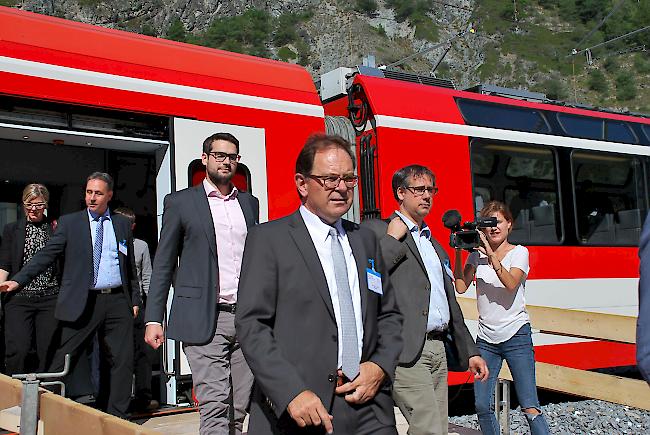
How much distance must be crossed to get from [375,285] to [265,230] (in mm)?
465

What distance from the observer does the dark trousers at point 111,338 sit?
16.2 ft

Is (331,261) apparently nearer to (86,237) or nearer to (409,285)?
(409,285)

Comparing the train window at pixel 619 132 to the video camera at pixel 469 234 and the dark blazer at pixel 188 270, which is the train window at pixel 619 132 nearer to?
the video camera at pixel 469 234

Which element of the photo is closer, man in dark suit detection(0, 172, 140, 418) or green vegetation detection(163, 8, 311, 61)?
man in dark suit detection(0, 172, 140, 418)

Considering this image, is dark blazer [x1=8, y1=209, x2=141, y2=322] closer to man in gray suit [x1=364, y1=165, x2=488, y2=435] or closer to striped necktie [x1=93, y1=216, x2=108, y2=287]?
striped necktie [x1=93, y1=216, x2=108, y2=287]

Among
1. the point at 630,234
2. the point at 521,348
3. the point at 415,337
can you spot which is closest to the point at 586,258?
the point at 630,234

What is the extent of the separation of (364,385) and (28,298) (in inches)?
153

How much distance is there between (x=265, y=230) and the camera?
2.55 metres

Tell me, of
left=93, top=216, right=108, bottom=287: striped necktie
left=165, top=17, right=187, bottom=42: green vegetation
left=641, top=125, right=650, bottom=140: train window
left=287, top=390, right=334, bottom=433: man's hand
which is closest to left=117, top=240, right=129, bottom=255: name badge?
left=93, top=216, right=108, bottom=287: striped necktie

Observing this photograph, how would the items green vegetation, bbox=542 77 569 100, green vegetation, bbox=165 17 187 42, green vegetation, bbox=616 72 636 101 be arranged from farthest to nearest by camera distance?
green vegetation, bbox=542 77 569 100, green vegetation, bbox=165 17 187 42, green vegetation, bbox=616 72 636 101

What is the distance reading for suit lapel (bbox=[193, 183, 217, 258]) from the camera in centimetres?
379

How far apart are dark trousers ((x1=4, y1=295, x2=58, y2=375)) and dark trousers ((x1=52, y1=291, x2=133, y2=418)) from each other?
0.61m

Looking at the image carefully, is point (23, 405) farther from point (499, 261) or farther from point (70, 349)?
point (499, 261)

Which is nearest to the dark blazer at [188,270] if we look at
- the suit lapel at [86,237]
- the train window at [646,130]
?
the suit lapel at [86,237]
